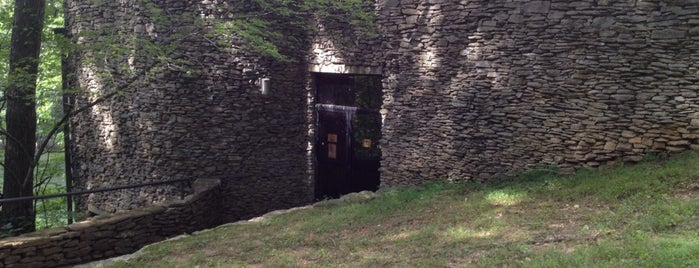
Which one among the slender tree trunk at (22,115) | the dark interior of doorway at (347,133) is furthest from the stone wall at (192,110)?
the slender tree trunk at (22,115)

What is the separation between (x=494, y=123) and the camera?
7.75m

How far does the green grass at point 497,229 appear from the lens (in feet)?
14.9

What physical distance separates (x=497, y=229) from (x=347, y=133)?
4.68 m

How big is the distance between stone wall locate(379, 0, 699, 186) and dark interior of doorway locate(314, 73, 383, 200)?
21.9 inches

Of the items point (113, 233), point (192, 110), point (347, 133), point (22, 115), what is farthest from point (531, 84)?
point (22, 115)

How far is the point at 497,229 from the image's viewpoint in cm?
558

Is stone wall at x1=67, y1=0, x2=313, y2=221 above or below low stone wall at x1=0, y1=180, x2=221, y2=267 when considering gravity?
above

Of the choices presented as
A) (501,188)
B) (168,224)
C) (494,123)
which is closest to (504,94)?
(494,123)

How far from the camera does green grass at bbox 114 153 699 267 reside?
4539 millimetres

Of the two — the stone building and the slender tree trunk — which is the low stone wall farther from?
the slender tree trunk

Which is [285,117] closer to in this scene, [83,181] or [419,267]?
[83,181]

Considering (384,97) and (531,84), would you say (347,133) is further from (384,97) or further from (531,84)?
(531,84)

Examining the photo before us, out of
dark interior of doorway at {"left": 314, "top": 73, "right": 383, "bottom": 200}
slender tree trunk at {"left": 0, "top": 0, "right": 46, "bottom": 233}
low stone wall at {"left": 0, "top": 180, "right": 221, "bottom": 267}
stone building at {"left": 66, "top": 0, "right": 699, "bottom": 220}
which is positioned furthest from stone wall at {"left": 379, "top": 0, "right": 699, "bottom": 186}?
slender tree trunk at {"left": 0, "top": 0, "right": 46, "bottom": 233}

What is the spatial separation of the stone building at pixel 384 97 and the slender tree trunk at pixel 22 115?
106 cm
